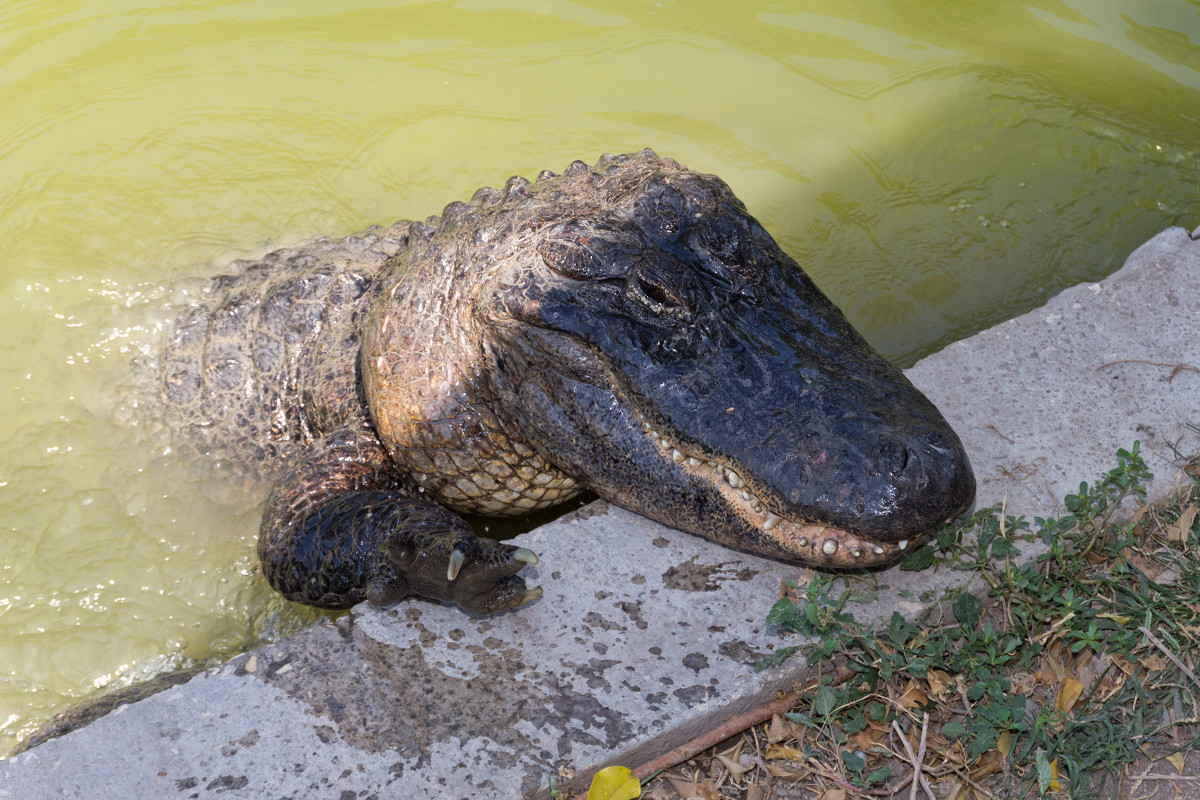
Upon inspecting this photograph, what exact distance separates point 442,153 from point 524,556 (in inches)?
133

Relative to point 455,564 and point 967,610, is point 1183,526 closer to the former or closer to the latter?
point 967,610

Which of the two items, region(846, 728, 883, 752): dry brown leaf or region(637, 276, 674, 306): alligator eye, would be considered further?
region(637, 276, 674, 306): alligator eye

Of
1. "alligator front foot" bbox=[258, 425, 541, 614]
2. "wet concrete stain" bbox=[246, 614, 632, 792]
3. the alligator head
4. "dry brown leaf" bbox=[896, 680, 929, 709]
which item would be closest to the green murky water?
"alligator front foot" bbox=[258, 425, 541, 614]

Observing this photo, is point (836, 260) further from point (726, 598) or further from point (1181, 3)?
point (1181, 3)

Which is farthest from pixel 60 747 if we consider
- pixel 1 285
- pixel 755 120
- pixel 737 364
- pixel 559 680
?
pixel 755 120

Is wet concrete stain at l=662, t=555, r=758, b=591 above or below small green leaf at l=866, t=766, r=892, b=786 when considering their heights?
above

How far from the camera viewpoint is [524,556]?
8.16 feet

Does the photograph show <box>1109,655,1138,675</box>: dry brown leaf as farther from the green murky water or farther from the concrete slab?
the green murky water

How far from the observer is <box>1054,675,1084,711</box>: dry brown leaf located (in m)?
2.39

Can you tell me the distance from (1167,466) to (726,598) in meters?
1.52

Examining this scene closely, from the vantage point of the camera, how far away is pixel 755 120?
5281 mm

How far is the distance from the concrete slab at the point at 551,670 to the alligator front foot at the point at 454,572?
93 millimetres

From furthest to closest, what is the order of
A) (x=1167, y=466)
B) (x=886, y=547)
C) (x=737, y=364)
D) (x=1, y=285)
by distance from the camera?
(x=1, y=285)
(x=1167, y=466)
(x=737, y=364)
(x=886, y=547)

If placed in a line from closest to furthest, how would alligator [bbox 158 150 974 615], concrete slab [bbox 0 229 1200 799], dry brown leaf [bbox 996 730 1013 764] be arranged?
1. concrete slab [bbox 0 229 1200 799]
2. dry brown leaf [bbox 996 730 1013 764]
3. alligator [bbox 158 150 974 615]
